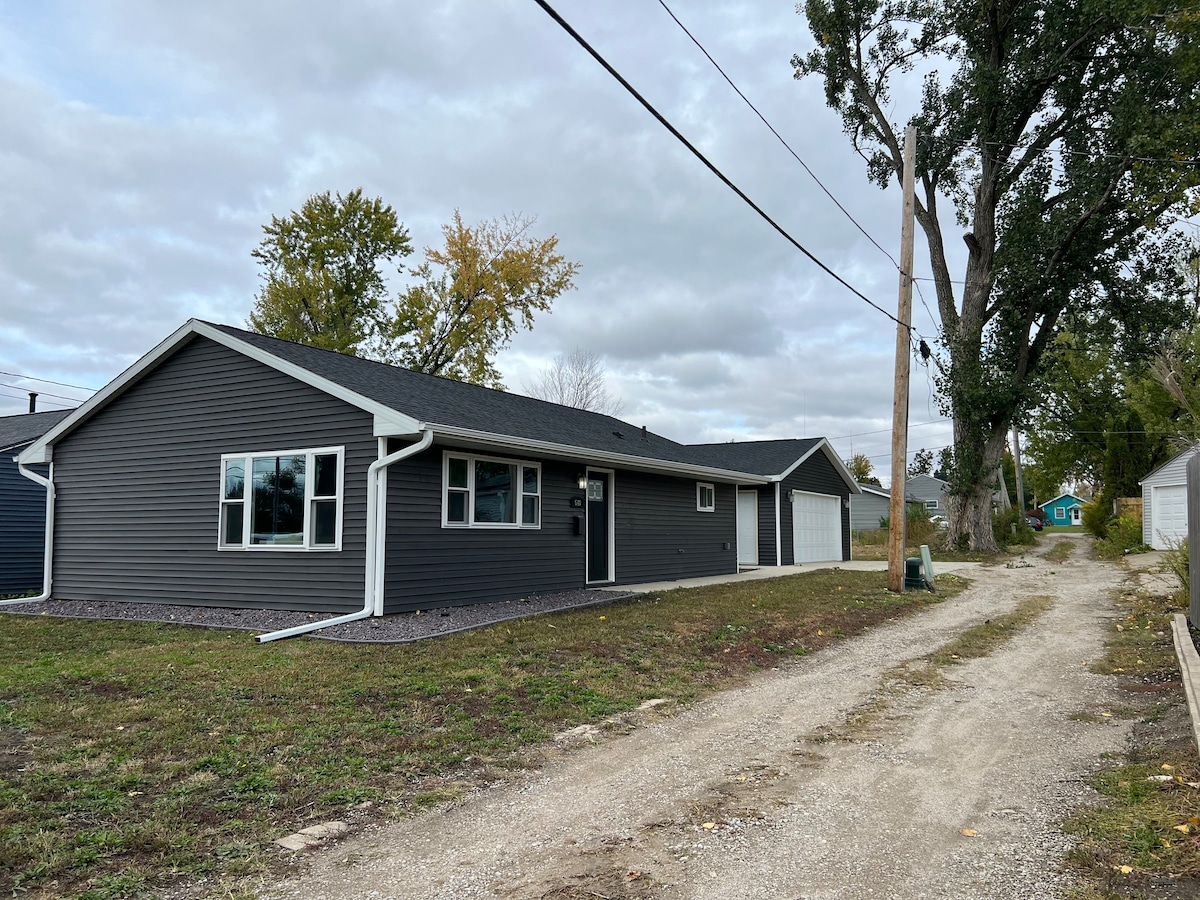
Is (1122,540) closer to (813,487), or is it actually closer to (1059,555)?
(1059,555)

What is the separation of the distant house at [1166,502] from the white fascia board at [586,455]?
13052 millimetres

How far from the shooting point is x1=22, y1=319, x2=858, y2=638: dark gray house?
10609 mm

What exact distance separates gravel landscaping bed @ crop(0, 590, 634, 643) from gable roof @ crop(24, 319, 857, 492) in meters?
2.30

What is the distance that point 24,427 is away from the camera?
1889 centimetres

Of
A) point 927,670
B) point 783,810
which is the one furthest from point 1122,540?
point 783,810

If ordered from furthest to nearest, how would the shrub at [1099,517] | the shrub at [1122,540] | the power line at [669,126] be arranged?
1. the shrub at [1099,517]
2. the shrub at [1122,540]
3. the power line at [669,126]

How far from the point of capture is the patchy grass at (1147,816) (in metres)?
3.18

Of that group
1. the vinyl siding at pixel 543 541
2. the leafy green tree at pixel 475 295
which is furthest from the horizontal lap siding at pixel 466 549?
the leafy green tree at pixel 475 295

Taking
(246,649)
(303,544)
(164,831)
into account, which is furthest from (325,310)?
(164,831)

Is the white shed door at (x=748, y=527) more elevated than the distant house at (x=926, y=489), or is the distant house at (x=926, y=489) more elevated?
the distant house at (x=926, y=489)

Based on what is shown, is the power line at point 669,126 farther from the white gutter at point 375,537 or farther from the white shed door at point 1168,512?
the white shed door at point 1168,512

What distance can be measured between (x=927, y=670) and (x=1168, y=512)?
20347 millimetres

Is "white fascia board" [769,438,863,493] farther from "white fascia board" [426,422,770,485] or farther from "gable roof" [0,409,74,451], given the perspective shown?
"gable roof" [0,409,74,451]

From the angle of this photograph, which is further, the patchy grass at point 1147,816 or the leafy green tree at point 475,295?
the leafy green tree at point 475,295
